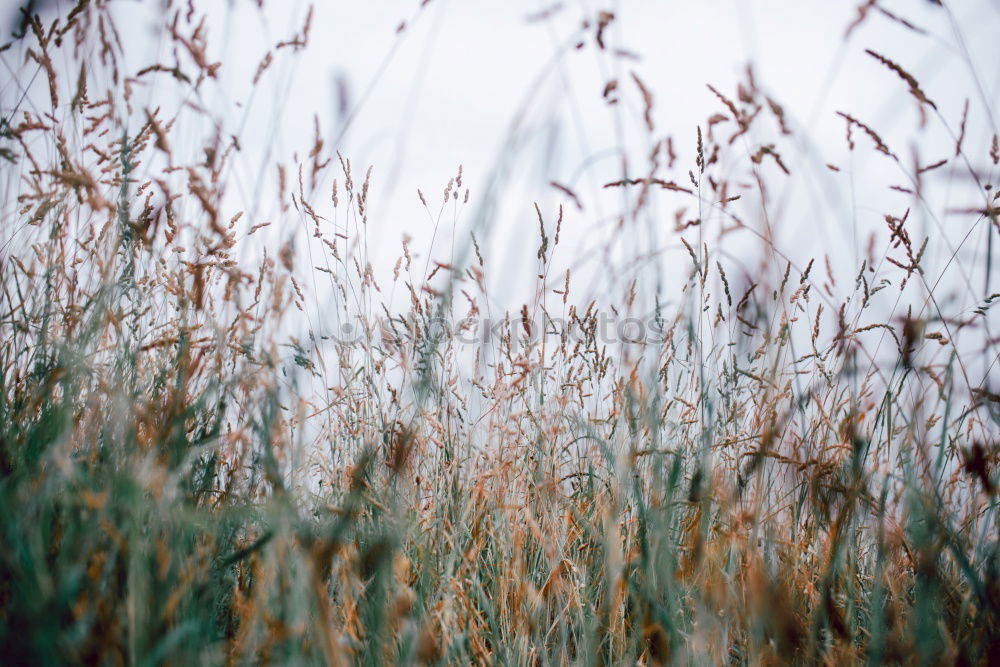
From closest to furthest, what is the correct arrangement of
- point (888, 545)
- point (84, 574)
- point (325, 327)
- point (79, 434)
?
point (84, 574), point (888, 545), point (79, 434), point (325, 327)

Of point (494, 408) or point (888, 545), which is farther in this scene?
point (494, 408)

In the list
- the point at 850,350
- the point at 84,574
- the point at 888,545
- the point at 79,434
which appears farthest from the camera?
the point at 850,350

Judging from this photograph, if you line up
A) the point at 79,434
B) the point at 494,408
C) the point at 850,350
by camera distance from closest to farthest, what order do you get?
the point at 79,434 → the point at 850,350 → the point at 494,408

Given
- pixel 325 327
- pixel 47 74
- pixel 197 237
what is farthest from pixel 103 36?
pixel 325 327

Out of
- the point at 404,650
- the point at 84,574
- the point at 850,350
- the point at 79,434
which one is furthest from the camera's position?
the point at 850,350

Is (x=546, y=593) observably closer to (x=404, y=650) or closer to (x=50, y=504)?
(x=404, y=650)

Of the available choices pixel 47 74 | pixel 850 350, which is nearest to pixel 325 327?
pixel 47 74

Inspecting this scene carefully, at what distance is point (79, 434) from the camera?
1.38 m

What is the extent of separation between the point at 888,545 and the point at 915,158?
0.86 m

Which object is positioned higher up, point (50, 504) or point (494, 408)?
point (494, 408)

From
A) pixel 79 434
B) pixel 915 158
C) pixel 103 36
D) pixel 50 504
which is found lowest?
pixel 50 504

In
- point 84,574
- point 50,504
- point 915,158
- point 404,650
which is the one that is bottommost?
point 404,650

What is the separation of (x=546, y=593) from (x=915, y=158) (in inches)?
50.5

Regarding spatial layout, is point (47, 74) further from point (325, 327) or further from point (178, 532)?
point (178, 532)
